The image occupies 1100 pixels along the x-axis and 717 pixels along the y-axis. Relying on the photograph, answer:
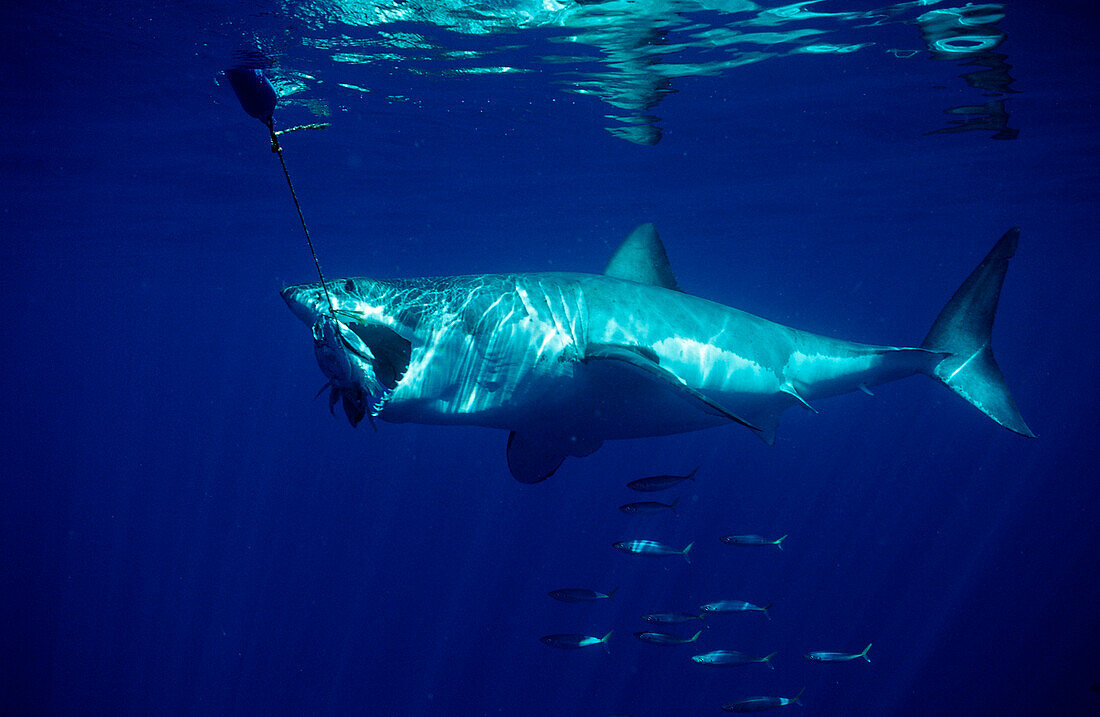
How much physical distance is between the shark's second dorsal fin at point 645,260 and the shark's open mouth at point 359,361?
9.71ft

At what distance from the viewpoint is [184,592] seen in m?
42.0

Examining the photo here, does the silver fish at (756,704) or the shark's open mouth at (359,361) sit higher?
the shark's open mouth at (359,361)

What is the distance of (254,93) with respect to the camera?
3.83 meters

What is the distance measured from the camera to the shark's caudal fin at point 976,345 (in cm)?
645

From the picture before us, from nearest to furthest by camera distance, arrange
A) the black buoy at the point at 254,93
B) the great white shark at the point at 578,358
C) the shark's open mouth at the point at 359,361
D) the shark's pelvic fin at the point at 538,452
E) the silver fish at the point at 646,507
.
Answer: the shark's open mouth at the point at 359,361
the great white shark at the point at 578,358
the black buoy at the point at 254,93
the shark's pelvic fin at the point at 538,452
the silver fish at the point at 646,507

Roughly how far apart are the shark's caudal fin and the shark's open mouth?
5.67 metres

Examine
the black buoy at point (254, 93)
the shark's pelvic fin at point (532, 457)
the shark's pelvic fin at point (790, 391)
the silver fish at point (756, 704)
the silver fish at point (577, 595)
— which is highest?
the black buoy at point (254, 93)

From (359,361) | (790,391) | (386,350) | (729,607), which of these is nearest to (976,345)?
(790,391)

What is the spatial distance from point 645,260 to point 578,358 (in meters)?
2.45

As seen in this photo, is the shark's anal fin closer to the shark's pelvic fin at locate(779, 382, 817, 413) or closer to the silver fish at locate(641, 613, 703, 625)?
the shark's pelvic fin at locate(779, 382, 817, 413)

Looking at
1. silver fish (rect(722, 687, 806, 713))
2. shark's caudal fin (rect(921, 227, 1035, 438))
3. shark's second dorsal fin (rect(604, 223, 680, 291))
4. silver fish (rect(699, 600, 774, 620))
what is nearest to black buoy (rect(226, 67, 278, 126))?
shark's second dorsal fin (rect(604, 223, 680, 291))

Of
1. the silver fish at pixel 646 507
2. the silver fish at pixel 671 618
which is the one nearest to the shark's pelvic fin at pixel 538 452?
the silver fish at pixel 646 507

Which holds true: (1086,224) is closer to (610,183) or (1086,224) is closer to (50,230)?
(610,183)

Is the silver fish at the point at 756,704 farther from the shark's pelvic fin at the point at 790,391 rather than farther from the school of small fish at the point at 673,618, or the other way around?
the shark's pelvic fin at the point at 790,391
